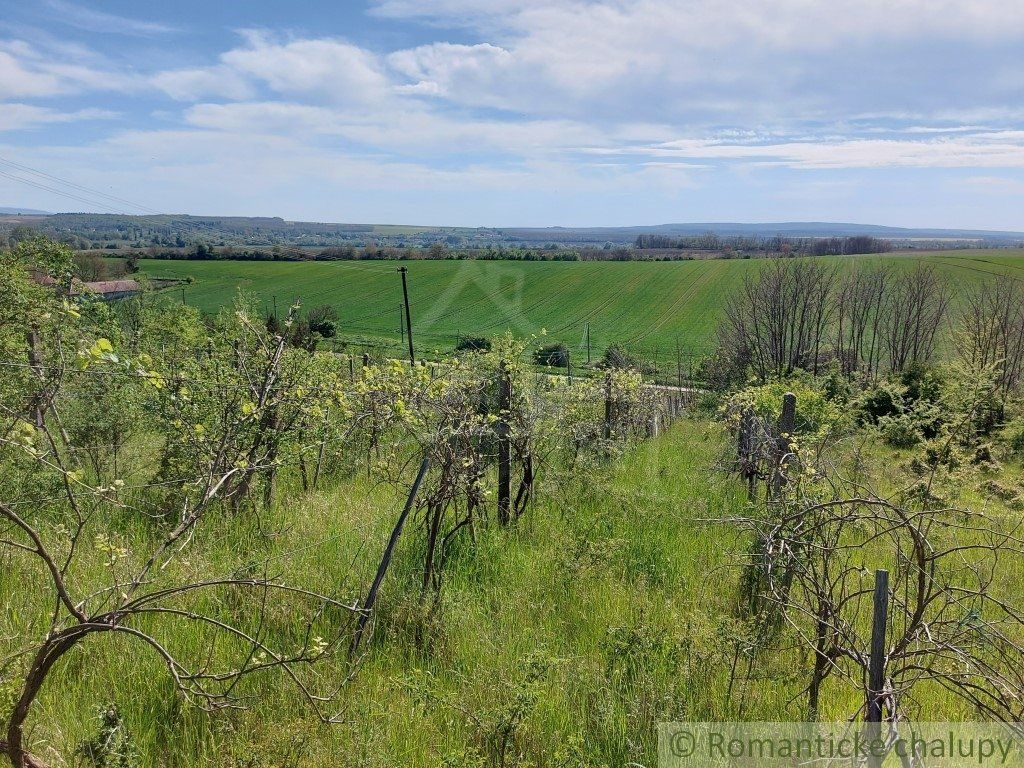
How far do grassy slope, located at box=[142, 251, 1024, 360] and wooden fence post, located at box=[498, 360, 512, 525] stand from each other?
38211 millimetres

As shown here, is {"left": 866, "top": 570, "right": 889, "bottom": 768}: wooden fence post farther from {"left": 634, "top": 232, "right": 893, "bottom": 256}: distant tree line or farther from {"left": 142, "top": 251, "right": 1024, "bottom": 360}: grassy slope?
{"left": 634, "top": 232, "right": 893, "bottom": 256}: distant tree line

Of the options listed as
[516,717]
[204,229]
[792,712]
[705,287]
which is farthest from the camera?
[204,229]

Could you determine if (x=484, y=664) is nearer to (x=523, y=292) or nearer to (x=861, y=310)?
(x=861, y=310)

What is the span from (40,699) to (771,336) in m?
34.2

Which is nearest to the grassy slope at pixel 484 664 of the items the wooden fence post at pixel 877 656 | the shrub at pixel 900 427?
the wooden fence post at pixel 877 656

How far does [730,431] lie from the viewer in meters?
14.0

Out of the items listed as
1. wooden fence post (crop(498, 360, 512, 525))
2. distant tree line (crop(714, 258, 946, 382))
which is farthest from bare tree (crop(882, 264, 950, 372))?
wooden fence post (crop(498, 360, 512, 525))

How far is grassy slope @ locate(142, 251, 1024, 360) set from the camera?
51.7 meters

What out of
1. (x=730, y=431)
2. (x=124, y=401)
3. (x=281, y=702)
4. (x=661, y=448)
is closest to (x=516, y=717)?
(x=281, y=702)

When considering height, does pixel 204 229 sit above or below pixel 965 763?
above

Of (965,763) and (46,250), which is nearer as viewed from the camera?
(965,763)

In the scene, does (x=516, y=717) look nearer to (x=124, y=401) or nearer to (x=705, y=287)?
(x=124, y=401)

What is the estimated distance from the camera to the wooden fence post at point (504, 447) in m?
6.57

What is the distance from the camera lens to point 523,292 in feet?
202
